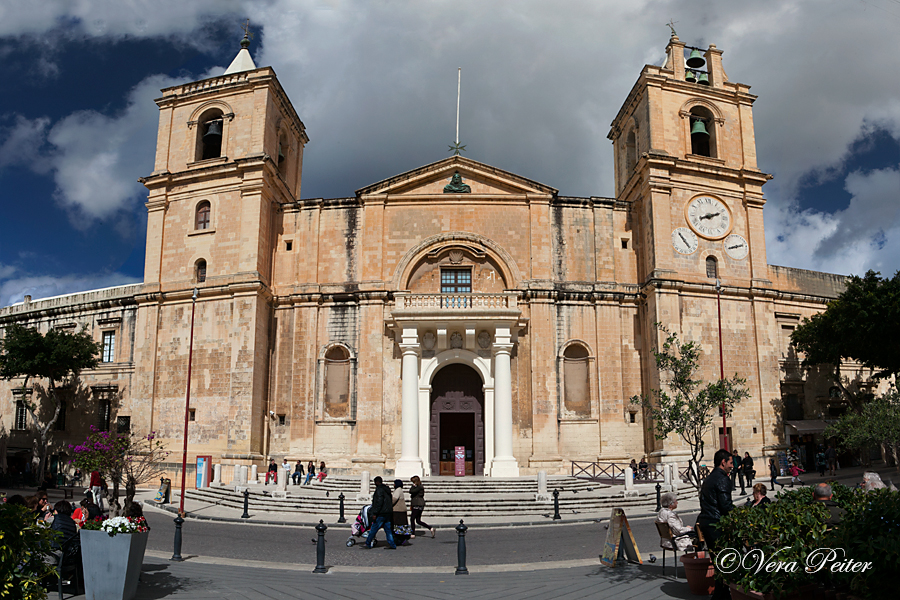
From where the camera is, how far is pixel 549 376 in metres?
30.3

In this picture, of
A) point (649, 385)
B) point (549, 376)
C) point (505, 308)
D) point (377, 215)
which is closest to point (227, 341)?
point (377, 215)

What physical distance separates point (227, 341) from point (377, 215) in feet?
29.6

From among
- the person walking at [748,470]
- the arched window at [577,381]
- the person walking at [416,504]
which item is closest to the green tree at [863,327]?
the person walking at [748,470]

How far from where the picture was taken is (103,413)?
110ft

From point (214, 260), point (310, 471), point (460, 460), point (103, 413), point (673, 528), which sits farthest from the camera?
point (103, 413)

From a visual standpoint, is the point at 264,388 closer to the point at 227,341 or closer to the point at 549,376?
the point at 227,341

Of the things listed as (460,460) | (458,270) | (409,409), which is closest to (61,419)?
(409,409)

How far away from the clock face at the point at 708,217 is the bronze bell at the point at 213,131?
75.4ft

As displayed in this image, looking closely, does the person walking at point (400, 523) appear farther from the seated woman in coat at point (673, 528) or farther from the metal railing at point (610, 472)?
the metal railing at point (610, 472)

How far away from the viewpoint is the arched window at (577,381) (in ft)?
100

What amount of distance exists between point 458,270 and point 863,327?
17.5 meters

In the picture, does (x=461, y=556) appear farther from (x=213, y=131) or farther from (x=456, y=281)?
(x=213, y=131)

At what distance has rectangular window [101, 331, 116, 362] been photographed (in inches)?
1358

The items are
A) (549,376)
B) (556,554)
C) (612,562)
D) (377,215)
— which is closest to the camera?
(612,562)
